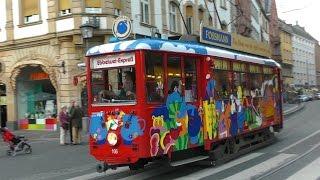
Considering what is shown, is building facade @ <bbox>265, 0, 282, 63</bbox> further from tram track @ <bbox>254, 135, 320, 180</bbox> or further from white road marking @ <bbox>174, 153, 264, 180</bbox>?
white road marking @ <bbox>174, 153, 264, 180</bbox>

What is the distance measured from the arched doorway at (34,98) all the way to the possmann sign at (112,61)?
61.8ft

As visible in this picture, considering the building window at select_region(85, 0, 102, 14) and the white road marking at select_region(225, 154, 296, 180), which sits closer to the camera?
the white road marking at select_region(225, 154, 296, 180)

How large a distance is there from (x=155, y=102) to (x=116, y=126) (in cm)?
93

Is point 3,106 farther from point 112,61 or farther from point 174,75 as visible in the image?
point 174,75

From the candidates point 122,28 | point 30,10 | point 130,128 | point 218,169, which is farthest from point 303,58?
point 130,128

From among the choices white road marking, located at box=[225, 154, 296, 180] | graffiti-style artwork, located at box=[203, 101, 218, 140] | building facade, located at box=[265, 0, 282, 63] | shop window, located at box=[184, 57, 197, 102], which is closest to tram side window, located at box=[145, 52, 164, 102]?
shop window, located at box=[184, 57, 197, 102]

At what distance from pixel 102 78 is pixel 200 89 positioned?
7.98ft

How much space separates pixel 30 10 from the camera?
30.7m

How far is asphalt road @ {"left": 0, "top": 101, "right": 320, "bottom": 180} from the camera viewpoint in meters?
Result: 12.7

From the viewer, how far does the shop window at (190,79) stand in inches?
514

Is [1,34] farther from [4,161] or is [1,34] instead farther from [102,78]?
[102,78]

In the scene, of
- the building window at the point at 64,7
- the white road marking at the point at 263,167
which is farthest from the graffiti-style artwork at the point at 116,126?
the building window at the point at 64,7

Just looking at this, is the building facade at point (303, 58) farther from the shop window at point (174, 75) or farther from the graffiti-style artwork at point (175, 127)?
the shop window at point (174, 75)

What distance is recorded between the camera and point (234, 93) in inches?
616
